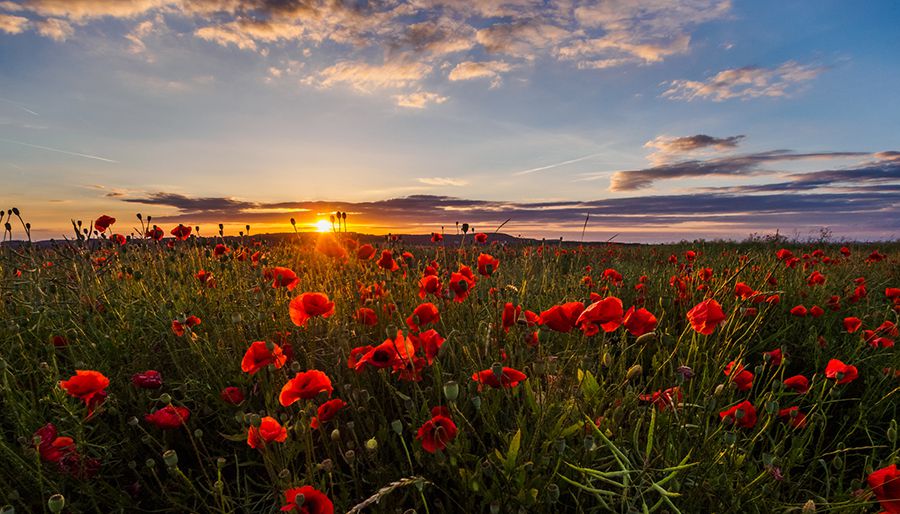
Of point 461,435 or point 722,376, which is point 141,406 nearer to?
point 461,435

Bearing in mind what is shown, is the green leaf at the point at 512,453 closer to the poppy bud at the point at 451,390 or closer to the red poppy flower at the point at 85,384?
the poppy bud at the point at 451,390

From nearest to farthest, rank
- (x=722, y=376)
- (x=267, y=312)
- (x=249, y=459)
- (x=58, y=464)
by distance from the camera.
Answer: (x=58, y=464) < (x=249, y=459) < (x=722, y=376) < (x=267, y=312)

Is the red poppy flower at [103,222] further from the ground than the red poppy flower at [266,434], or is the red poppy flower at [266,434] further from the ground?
the red poppy flower at [103,222]

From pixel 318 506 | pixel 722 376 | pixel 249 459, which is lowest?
pixel 249 459

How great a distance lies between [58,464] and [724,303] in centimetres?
430

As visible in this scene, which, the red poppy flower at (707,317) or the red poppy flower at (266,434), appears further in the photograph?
the red poppy flower at (707,317)

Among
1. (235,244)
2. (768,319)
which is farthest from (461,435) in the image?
(235,244)

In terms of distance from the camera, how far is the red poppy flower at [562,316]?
185cm

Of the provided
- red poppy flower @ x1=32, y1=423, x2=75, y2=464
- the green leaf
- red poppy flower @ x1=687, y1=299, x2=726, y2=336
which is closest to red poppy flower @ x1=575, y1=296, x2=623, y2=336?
red poppy flower @ x1=687, y1=299, x2=726, y2=336

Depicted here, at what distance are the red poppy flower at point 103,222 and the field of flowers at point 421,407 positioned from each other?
0.01 metres

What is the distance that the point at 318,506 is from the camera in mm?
1224

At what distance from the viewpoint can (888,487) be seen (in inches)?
53.3

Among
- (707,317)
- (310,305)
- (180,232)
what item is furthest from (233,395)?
(180,232)

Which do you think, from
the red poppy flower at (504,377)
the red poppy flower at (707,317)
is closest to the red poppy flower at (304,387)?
the red poppy flower at (504,377)
